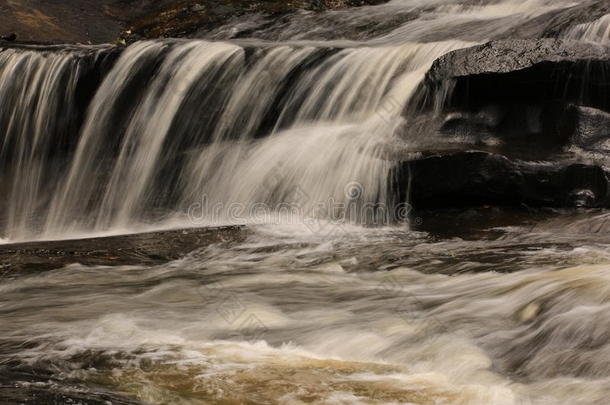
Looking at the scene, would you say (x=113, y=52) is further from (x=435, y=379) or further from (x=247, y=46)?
(x=435, y=379)

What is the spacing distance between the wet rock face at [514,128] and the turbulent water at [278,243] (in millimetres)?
328

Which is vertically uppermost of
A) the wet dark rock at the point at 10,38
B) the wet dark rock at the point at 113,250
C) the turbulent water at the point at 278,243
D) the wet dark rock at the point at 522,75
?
the wet dark rock at the point at 522,75

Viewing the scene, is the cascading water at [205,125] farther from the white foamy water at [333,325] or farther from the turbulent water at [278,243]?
the white foamy water at [333,325]

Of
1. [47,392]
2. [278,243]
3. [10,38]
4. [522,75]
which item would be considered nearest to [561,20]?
[522,75]

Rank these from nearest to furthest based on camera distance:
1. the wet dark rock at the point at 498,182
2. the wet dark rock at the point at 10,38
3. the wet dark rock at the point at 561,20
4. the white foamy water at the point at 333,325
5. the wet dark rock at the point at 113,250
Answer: the white foamy water at the point at 333,325 → the wet dark rock at the point at 113,250 → the wet dark rock at the point at 498,182 → the wet dark rock at the point at 561,20 → the wet dark rock at the point at 10,38

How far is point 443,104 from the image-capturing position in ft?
25.5

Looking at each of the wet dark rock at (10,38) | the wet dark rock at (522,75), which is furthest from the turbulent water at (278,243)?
the wet dark rock at (10,38)

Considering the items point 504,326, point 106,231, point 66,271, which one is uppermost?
point 504,326

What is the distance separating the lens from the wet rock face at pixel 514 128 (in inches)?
267

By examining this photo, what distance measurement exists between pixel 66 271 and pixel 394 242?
226 cm

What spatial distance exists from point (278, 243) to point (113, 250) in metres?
1.21

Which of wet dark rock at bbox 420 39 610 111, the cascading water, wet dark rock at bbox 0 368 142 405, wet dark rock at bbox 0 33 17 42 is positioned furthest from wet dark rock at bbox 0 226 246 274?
wet dark rock at bbox 0 33 17 42

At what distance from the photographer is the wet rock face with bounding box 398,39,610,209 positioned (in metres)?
6.79

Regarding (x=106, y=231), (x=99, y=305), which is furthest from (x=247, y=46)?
(x=99, y=305)
